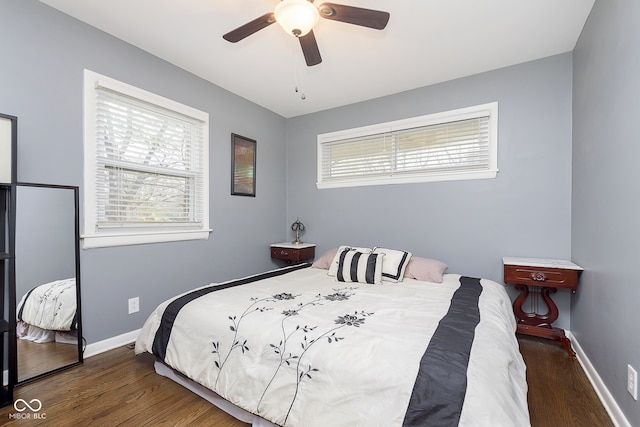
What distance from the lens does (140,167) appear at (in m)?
2.50

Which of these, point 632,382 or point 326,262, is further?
point 326,262

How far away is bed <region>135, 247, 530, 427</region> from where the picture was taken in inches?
41.9

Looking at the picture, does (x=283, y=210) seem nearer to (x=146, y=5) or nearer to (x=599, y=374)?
(x=146, y=5)

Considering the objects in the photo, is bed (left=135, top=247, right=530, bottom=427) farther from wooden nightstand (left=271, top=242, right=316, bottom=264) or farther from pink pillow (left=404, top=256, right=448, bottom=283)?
wooden nightstand (left=271, top=242, right=316, bottom=264)

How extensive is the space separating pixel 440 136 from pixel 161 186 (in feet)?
9.55

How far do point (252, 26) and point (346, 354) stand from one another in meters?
1.94

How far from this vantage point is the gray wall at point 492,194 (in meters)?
2.58

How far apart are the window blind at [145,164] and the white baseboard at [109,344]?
0.92 meters

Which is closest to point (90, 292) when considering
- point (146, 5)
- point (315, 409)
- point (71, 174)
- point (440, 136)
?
point (71, 174)

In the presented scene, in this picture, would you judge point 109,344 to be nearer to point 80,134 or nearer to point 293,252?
point 80,134

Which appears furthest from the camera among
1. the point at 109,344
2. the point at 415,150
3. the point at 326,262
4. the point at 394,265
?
the point at 415,150

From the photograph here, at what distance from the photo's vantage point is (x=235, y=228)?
3.38 metres

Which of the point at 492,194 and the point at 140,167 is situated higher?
the point at 140,167

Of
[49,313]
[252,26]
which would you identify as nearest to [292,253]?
[49,313]
